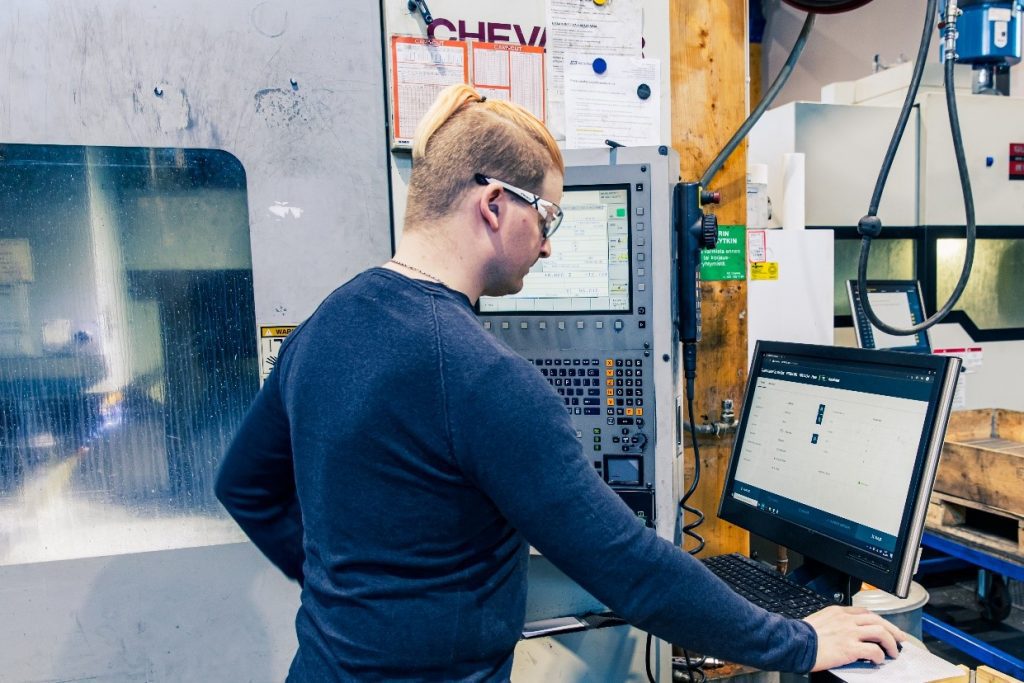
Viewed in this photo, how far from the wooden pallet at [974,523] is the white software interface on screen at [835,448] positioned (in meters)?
0.99

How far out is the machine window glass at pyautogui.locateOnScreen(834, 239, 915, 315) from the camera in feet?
9.16

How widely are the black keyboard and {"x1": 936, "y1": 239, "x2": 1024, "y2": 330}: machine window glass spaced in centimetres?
217

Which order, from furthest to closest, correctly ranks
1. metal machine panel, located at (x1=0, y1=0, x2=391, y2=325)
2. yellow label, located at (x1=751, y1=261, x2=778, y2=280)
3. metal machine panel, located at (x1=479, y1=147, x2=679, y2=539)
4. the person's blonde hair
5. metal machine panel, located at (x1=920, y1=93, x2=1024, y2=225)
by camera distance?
metal machine panel, located at (x1=920, y1=93, x2=1024, y2=225) → yellow label, located at (x1=751, y1=261, x2=778, y2=280) → metal machine panel, located at (x1=479, y1=147, x2=679, y2=539) → metal machine panel, located at (x1=0, y1=0, x2=391, y2=325) → the person's blonde hair

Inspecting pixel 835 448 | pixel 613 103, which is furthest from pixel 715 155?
pixel 835 448

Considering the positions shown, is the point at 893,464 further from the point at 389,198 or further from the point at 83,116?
the point at 83,116

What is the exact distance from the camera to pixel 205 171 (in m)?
1.34

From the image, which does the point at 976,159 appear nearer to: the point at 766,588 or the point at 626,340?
the point at 626,340

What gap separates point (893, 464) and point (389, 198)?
39.9 inches

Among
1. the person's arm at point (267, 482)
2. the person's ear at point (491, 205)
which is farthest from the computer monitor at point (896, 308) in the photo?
the person's arm at point (267, 482)

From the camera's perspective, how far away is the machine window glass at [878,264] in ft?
9.16

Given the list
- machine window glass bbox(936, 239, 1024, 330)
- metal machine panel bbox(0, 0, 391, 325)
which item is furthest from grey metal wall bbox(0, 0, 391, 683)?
machine window glass bbox(936, 239, 1024, 330)

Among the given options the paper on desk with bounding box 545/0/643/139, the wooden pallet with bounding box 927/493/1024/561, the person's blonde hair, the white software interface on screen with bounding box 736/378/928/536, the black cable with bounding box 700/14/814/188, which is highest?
the paper on desk with bounding box 545/0/643/139

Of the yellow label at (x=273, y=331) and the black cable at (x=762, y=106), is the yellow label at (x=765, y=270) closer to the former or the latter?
the black cable at (x=762, y=106)

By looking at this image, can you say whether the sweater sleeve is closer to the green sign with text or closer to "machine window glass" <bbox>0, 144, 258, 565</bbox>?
"machine window glass" <bbox>0, 144, 258, 565</bbox>
